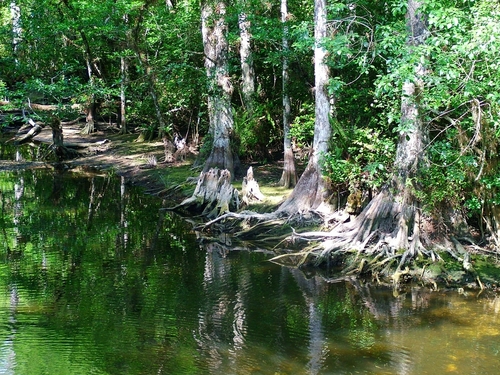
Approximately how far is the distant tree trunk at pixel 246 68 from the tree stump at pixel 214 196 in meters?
4.48

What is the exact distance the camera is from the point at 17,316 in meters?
9.75

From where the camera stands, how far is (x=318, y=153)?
14.8 meters

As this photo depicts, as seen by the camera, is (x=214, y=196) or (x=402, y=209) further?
(x=214, y=196)

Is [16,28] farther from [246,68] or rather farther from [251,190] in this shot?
[251,190]

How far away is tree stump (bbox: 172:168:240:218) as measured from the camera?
661 inches

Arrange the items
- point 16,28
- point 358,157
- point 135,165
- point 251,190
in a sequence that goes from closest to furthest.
Result: point 358,157, point 251,190, point 135,165, point 16,28

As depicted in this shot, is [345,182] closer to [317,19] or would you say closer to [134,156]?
[317,19]

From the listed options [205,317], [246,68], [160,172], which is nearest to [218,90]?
[246,68]

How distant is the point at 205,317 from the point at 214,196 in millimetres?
7680

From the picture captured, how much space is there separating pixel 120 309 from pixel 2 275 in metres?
3.24

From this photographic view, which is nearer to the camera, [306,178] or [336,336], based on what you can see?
[336,336]

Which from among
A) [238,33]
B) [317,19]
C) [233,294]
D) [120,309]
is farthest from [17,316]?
[238,33]

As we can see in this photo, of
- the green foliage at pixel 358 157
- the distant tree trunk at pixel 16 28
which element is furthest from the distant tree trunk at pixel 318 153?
the distant tree trunk at pixel 16 28

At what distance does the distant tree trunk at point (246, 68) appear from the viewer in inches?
808
